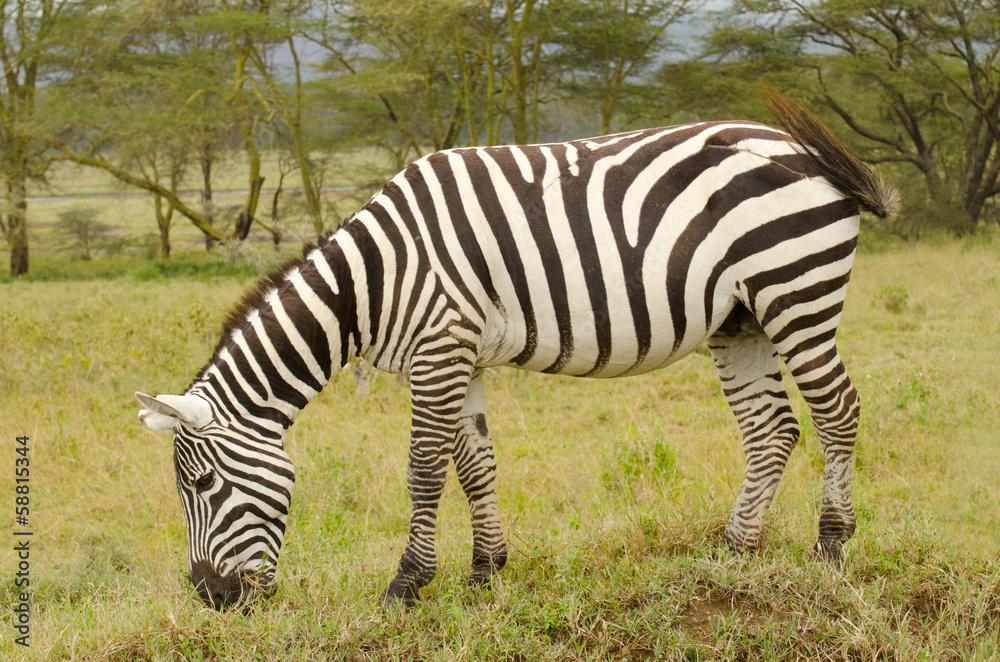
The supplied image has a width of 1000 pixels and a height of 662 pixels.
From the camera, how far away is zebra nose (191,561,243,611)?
3.11 m

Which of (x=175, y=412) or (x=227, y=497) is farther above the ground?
(x=175, y=412)

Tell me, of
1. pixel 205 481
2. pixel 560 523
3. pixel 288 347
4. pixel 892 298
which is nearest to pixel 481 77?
pixel 892 298

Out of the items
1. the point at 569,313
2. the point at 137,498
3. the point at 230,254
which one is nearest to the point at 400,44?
the point at 230,254

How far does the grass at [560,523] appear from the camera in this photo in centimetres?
297

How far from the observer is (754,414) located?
3.58 metres

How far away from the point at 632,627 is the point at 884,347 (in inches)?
248

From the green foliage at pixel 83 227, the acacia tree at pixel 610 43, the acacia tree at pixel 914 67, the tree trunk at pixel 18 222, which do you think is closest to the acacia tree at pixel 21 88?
the tree trunk at pixel 18 222

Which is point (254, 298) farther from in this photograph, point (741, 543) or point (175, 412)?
point (741, 543)

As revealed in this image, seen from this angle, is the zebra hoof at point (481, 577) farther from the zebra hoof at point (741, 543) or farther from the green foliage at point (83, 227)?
the green foliage at point (83, 227)

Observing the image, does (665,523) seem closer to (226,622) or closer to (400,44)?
(226,622)

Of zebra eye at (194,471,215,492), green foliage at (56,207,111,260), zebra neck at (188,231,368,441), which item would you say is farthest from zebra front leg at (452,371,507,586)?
green foliage at (56,207,111,260)

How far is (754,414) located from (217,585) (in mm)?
2472

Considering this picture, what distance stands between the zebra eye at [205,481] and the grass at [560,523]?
0.45 m

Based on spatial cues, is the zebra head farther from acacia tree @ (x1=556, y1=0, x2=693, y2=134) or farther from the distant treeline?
acacia tree @ (x1=556, y1=0, x2=693, y2=134)
